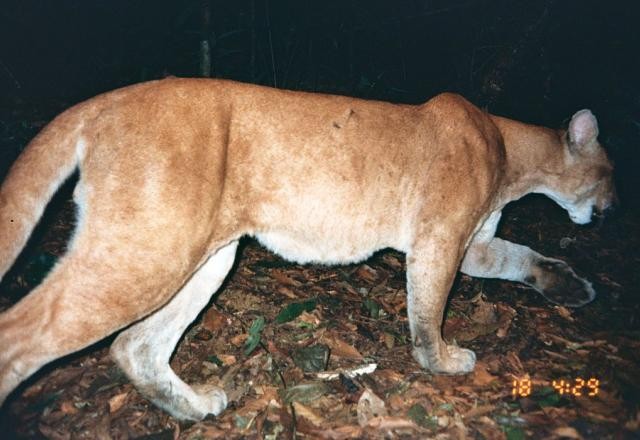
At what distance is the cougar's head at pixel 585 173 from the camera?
3578mm

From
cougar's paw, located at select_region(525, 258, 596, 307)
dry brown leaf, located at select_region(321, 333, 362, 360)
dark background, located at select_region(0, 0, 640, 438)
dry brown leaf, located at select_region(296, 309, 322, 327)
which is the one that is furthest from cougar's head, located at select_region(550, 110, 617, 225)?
dry brown leaf, located at select_region(296, 309, 322, 327)

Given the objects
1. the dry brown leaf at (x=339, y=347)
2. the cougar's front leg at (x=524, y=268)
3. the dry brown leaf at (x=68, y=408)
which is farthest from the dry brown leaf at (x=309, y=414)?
the cougar's front leg at (x=524, y=268)

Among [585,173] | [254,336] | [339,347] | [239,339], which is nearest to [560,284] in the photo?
[585,173]

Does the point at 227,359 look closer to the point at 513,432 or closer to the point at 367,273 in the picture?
the point at 367,273

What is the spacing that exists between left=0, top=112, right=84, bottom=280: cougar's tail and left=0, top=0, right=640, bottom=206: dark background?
13.1 ft

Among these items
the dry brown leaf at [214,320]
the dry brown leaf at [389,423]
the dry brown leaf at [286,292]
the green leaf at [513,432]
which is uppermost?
the green leaf at [513,432]

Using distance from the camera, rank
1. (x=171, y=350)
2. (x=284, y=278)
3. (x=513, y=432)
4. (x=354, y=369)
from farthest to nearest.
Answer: (x=284, y=278), (x=354, y=369), (x=171, y=350), (x=513, y=432)

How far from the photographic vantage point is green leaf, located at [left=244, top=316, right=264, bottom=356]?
341 cm

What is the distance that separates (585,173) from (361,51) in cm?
730

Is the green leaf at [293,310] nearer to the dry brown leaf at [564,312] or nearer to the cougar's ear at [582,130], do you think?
the dry brown leaf at [564,312]

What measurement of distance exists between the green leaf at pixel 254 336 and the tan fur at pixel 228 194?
1.47ft

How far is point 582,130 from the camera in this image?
11.7ft

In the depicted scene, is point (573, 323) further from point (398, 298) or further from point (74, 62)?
point (74, 62)

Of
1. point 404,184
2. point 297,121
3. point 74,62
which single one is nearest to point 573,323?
point 404,184
